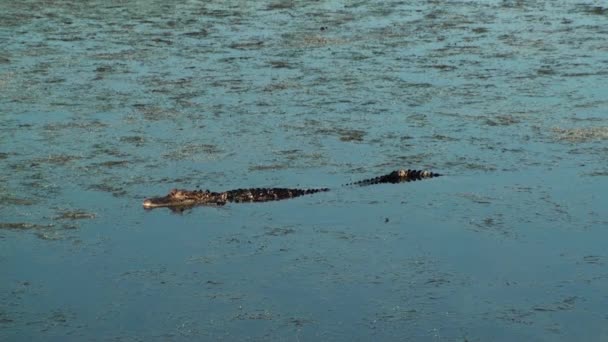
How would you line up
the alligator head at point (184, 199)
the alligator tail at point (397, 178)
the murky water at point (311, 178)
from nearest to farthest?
1. the murky water at point (311, 178)
2. the alligator head at point (184, 199)
3. the alligator tail at point (397, 178)

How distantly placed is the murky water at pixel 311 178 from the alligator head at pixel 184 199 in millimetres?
66

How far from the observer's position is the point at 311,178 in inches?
256

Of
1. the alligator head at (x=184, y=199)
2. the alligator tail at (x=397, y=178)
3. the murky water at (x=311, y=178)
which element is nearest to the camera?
the murky water at (x=311, y=178)

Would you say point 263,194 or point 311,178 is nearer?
point 263,194

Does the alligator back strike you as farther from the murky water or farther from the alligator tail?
the alligator tail

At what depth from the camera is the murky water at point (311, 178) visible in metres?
4.78

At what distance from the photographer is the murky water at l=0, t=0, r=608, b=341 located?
478 cm

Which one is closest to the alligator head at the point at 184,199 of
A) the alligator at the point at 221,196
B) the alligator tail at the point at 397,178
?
the alligator at the point at 221,196

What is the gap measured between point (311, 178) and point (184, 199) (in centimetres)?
80

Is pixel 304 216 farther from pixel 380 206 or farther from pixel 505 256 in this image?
pixel 505 256

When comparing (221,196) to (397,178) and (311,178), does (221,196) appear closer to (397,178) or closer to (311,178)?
(311,178)

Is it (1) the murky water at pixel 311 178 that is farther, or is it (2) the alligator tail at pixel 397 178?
(2) the alligator tail at pixel 397 178

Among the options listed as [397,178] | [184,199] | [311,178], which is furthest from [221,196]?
[397,178]

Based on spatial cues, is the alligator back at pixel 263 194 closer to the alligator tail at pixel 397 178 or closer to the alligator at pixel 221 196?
the alligator at pixel 221 196
